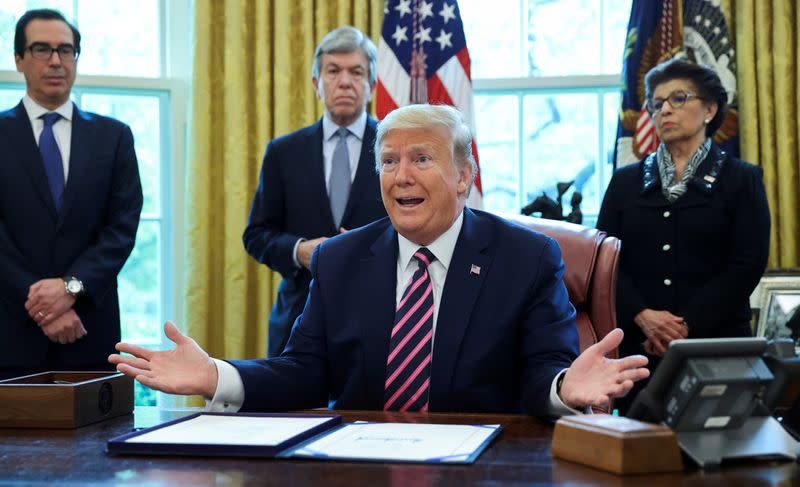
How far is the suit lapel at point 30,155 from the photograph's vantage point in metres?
3.34

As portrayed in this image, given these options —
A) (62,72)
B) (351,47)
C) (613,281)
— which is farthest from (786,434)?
(62,72)

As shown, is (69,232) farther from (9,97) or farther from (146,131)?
(9,97)

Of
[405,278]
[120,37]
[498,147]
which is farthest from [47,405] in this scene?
[120,37]

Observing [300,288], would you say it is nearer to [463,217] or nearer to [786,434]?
[463,217]

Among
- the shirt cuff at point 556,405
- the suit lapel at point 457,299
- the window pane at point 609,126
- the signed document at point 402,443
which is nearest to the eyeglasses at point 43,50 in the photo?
the suit lapel at point 457,299

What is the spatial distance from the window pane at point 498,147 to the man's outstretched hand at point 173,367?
3.08 metres

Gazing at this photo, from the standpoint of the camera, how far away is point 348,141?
353 centimetres

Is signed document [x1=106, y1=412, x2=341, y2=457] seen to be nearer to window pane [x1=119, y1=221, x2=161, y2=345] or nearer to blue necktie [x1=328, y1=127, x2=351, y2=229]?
blue necktie [x1=328, y1=127, x2=351, y2=229]

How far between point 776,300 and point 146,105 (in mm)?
3275

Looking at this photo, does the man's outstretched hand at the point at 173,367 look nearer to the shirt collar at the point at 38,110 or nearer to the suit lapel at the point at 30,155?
the suit lapel at the point at 30,155

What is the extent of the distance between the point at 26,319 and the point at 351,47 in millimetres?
1534

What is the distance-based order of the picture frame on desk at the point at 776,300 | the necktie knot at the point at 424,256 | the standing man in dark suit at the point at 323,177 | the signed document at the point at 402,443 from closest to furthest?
the signed document at the point at 402,443 < the necktie knot at the point at 424,256 < the standing man in dark suit at the point at 323,177 < the picture frame on desk at the point at 776,300

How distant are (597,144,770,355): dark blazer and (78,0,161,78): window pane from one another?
9.35ft

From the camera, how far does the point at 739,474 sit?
1363 mm
